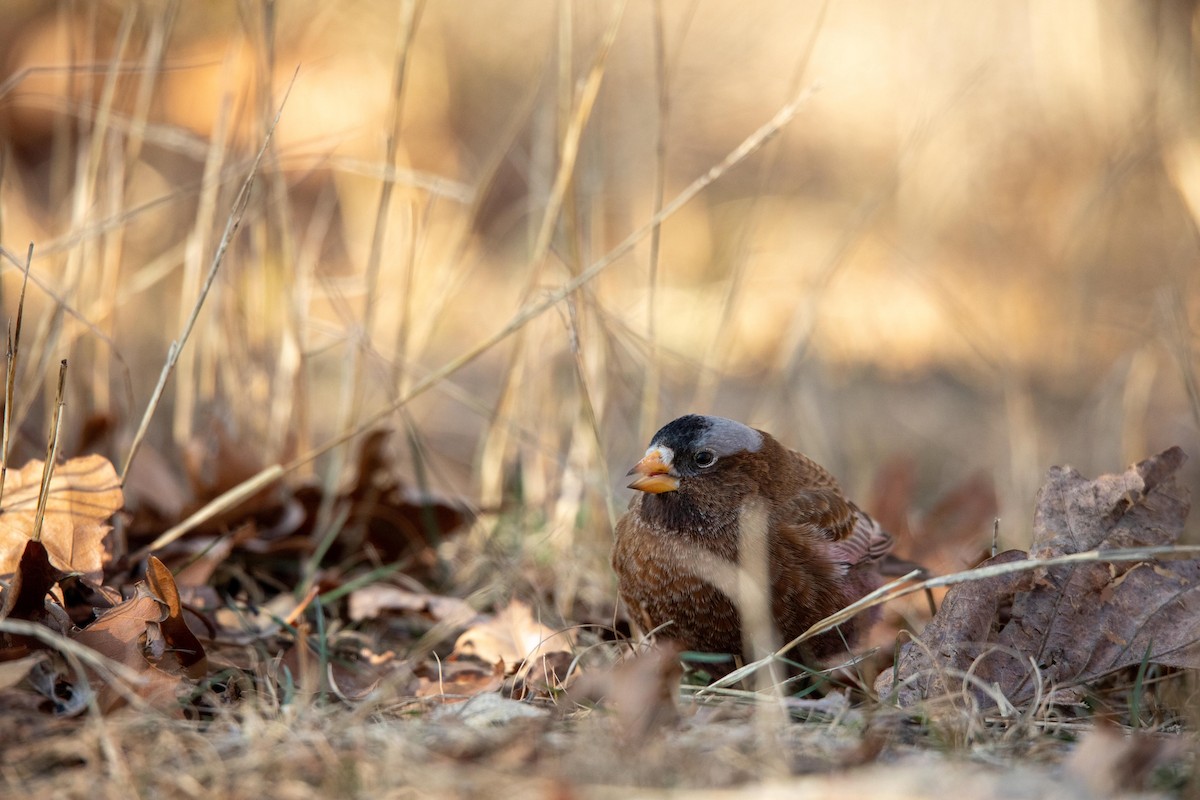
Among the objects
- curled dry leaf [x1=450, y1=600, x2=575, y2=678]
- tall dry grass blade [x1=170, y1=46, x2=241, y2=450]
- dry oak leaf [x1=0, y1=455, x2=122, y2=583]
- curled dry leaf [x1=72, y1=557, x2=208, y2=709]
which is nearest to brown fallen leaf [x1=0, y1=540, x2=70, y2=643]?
curled dry leaf [x1=72, y1=557, x2=208, y2=709]

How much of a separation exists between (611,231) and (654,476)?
5195 millimetres

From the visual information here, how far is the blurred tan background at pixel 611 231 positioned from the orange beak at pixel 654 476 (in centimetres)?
16

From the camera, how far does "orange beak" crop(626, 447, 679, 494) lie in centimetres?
329

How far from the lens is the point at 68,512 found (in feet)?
9.30

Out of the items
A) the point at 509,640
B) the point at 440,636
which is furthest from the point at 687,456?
the point at 440,636

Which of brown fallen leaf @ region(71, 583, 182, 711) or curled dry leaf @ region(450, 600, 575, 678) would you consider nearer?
brown fallen leaf @ region(71, 583, 182, 711)

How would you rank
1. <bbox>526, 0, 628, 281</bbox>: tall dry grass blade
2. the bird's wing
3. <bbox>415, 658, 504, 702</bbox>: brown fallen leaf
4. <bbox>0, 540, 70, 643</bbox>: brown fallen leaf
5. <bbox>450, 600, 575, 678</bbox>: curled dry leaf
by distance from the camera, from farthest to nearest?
<bbox>526, 0, 628, 281</bbox>: tall dry grass blade, the bird's wing, <bbox>450, 600, 575, 678</bbox>: curled dry leaf, <bbox>415, 658, 504, 702</bbox>: brown fallen leaf, <bbox>0, 540, 70, 643</bbox>: brown fallen leaf

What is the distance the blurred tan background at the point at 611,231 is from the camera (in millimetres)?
3984

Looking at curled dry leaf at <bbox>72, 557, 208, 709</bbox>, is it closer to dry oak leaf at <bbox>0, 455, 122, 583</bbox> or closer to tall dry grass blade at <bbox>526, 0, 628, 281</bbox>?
dry oak leaf at <bbox>0, 455, 122, 583</bbox>

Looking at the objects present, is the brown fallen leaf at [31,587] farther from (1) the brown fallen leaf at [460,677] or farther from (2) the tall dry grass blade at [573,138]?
(2) the tall dry grass blade at [573,138]

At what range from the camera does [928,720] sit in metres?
2.29

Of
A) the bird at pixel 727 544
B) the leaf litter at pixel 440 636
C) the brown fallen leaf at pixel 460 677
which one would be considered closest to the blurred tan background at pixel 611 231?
the bird at pixel 727 544

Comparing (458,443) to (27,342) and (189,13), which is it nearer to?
(27,342)

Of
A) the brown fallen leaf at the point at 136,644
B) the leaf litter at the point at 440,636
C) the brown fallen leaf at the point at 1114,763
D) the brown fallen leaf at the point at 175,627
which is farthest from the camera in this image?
the brown fallen leaf at the point at 175,627
